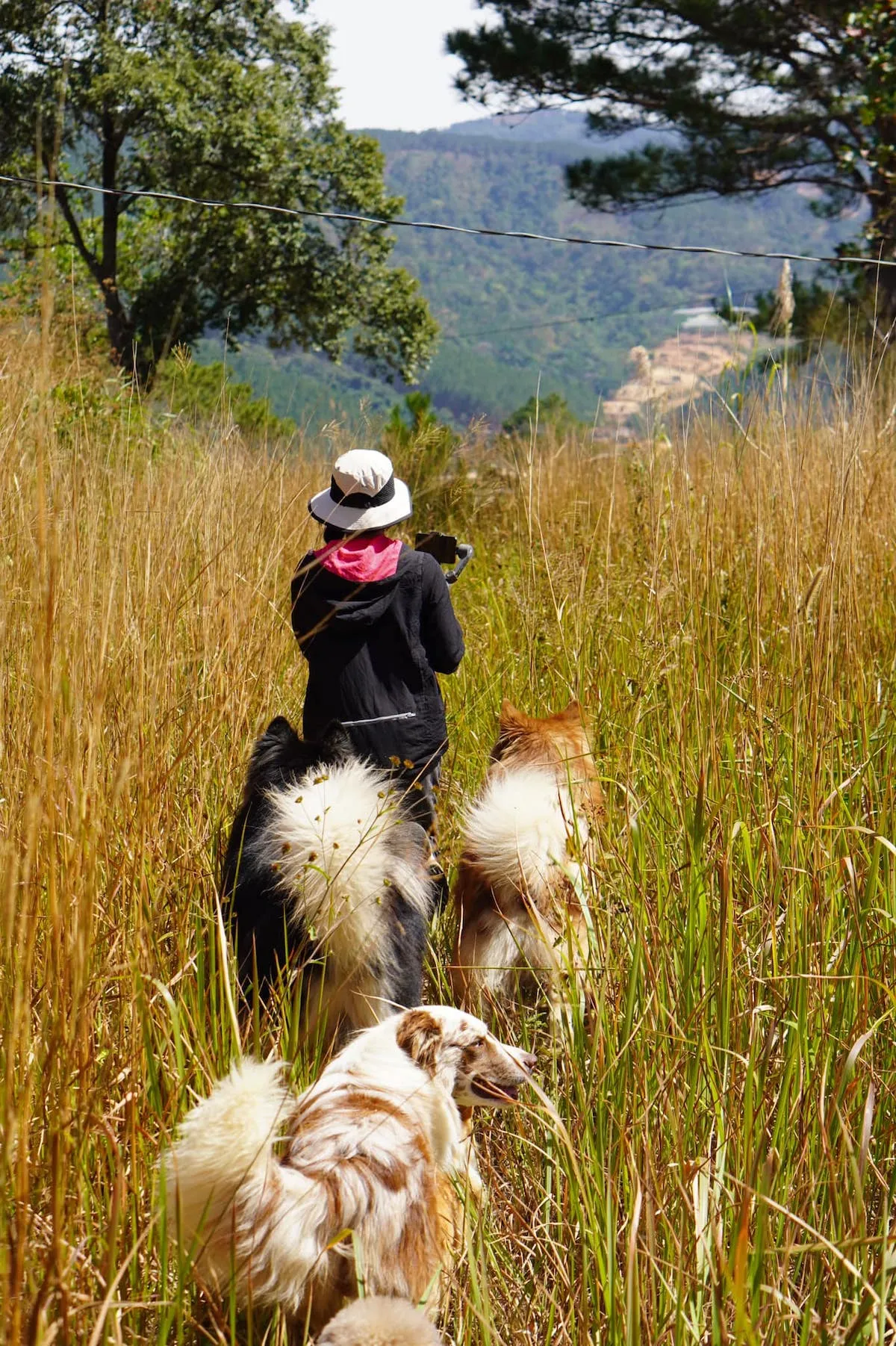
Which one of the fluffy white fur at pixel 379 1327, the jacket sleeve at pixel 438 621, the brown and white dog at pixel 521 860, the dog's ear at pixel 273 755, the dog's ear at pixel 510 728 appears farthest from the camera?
the jacket sleeve at pixel 438 621

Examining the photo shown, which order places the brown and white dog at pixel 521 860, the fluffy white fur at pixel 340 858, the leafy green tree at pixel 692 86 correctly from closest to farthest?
the fluffy white fur at pixel 340 858, the brown and white dog at pixel 521 860, the leafy green tree at pixel 692 86

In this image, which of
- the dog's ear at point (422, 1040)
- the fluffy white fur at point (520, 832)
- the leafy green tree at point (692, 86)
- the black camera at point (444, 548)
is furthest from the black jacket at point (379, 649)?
the leafy green tree at point (692, 86)

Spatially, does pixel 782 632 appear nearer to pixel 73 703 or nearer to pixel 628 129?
pixel 73 703

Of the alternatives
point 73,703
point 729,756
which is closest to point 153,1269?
point 73,703

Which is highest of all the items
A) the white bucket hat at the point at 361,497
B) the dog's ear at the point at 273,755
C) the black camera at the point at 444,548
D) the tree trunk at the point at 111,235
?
the tree trunk at the point at 111,235

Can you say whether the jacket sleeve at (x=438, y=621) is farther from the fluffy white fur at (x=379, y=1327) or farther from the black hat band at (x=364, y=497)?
the fluffy white fur at (x=379, y=1327)

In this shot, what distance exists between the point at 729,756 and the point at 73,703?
1.64 m

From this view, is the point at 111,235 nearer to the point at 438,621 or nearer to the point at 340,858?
the point at 438,621

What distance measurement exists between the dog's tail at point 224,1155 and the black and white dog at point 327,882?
2.10 feet

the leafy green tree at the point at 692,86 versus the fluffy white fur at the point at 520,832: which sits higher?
the leafy green tree at the point at 692,86

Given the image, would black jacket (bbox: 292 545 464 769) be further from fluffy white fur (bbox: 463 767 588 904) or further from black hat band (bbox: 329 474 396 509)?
fluffy white fur (bbox: 463 767 588 904)

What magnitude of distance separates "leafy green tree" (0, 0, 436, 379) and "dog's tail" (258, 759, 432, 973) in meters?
20.7

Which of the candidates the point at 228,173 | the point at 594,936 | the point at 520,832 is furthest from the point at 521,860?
the point at 228,173

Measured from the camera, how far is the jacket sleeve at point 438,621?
3.36 metres
